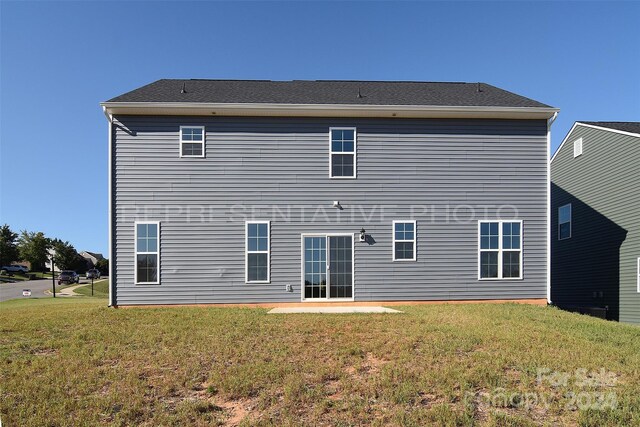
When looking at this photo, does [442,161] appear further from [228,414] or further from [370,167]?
[228,414]

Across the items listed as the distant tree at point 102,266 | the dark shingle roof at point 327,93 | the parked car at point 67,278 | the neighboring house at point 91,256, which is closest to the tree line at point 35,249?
the parked car at point 67,278

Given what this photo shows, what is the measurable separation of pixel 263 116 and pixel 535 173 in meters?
8.05

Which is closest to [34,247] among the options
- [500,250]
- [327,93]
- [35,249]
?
[35,249]

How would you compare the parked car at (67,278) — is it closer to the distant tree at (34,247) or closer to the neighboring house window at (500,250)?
the distant tree at (34,247)

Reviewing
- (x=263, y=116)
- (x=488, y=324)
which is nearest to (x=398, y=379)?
(x=488, y=324)

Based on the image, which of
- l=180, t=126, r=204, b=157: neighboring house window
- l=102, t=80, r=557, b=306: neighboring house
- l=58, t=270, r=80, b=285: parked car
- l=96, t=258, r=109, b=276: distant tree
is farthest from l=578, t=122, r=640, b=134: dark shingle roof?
l=96, t=258, r=109, b=276: distant tree

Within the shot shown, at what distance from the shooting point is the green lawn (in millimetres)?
4188

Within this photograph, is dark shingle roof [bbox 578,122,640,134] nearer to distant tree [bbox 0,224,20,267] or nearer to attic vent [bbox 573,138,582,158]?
attic vent [bbox 573,138,582,158]

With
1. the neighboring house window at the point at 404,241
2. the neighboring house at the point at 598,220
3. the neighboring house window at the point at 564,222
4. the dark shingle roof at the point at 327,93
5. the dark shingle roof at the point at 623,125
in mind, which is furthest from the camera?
the neighboring house window at the point at 564,222

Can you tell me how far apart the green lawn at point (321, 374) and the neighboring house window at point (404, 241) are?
12.4 ft

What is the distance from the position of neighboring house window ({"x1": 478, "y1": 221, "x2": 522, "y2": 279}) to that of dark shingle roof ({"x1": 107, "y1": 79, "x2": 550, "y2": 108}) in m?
3.50

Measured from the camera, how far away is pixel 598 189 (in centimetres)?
1545

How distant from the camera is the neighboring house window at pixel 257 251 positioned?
11.7 m

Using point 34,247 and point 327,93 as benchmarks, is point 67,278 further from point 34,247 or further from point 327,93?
point 327,93
